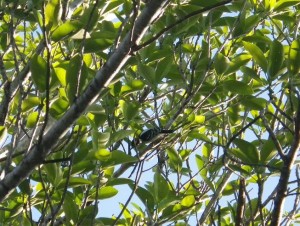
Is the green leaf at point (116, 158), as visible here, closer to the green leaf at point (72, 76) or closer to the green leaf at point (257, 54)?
the green leaf at point (72, 76)

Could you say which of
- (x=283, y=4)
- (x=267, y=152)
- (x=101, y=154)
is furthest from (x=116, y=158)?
(x=283, y=4)

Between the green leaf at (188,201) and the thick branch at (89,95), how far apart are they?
1.05 metres

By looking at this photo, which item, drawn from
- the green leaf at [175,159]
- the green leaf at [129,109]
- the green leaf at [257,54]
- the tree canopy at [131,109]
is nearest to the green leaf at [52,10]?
the tree canopy at [131,109]

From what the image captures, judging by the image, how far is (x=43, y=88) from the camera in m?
2.51

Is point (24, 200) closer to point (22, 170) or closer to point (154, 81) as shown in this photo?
point (22, 170)

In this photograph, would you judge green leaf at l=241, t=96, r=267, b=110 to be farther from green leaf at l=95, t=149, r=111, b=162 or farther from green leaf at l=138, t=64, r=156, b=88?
green leaf at l=95, t=149, r=111, b=162

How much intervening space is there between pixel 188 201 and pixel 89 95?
3.90 ft

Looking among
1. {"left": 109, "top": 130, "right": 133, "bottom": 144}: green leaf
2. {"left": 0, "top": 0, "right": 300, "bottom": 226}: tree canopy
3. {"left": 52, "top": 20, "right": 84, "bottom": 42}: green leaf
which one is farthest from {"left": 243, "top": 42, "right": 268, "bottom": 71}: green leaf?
{"left": 52, "top": 20, "right": 84, "bottom": 42}: green leaf

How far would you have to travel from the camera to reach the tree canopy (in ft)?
7.48

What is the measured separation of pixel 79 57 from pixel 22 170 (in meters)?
0.48

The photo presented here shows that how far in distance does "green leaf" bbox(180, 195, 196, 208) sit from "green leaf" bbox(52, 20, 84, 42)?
1133 millimetres

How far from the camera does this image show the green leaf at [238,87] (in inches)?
120

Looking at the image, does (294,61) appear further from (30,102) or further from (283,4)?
(30,102)

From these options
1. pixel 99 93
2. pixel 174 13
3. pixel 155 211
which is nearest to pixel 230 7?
pixel 174 13
